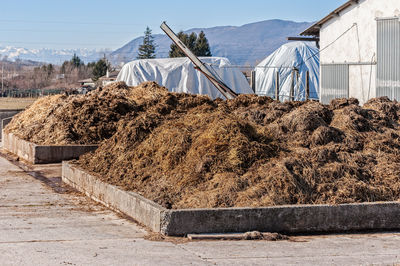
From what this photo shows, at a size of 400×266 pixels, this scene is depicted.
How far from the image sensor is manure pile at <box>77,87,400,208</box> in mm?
9484

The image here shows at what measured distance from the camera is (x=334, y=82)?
24.5m

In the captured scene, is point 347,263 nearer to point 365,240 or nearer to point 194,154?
point 365,240

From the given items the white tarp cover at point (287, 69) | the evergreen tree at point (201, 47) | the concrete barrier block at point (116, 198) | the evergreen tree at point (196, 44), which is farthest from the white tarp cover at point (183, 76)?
the evergreen tree at point (201, 47)

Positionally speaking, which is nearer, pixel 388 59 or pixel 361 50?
pixel 388 59

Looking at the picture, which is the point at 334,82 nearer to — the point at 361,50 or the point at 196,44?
the point at 361,50

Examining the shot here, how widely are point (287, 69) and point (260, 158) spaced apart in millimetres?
40774

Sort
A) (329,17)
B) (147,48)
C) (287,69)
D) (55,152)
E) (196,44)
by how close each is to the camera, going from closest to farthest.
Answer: (55,152)
(329,17)
(287,69)
(196,44)
(147,48)

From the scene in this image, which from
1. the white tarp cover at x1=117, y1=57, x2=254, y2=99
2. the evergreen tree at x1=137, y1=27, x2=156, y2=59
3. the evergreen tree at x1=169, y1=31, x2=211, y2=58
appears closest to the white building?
the white tarp cover at x1=117, y1=57, x2=254, y2=99

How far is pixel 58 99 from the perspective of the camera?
22.0 metres

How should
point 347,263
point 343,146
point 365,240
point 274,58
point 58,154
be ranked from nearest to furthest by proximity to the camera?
1. point 347,263
2. point 365,240
3. point 343,146
4. point 58,154
5. point 274,58

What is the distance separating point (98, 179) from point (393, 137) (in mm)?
5434

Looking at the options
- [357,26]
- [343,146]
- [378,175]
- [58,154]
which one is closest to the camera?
[378,175]

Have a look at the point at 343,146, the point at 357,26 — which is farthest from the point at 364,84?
the point at 343,146

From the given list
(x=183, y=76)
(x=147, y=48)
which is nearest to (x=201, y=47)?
(x=147, y=48)
